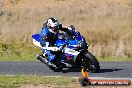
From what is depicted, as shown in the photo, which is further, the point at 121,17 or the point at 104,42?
the point at 121,17

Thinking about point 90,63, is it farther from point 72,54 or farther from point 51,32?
point 51,32

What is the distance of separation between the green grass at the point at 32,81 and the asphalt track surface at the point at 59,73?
114 centimetres

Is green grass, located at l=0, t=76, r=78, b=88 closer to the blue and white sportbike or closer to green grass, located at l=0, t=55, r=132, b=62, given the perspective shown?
the blue and white sportbike

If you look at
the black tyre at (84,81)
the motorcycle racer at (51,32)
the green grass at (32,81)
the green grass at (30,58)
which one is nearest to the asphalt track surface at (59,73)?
the motorcycle racer at (51,32)

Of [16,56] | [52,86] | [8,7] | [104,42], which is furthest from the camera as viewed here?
[8,7]

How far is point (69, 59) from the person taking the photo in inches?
589

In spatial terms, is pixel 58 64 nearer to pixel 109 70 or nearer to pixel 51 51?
pixel 51 51

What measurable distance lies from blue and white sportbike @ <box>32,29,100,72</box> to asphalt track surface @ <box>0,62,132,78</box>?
0.77 ft

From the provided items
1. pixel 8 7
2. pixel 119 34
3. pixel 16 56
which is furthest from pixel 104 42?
pixel 8 7


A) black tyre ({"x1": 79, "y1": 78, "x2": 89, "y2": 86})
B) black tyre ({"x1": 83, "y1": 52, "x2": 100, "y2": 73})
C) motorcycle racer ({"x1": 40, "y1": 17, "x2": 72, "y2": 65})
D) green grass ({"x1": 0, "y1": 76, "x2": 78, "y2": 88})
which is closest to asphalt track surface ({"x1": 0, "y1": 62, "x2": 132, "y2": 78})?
black tyre ({"x1": 83, "y1": 52, "x2": 100, "y2": 73})

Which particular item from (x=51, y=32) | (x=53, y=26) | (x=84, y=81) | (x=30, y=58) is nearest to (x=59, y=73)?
(x=51, y=32)

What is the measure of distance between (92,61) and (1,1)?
36229mm

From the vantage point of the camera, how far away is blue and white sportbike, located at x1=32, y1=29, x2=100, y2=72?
1464cm

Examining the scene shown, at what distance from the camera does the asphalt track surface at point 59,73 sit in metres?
14.5
